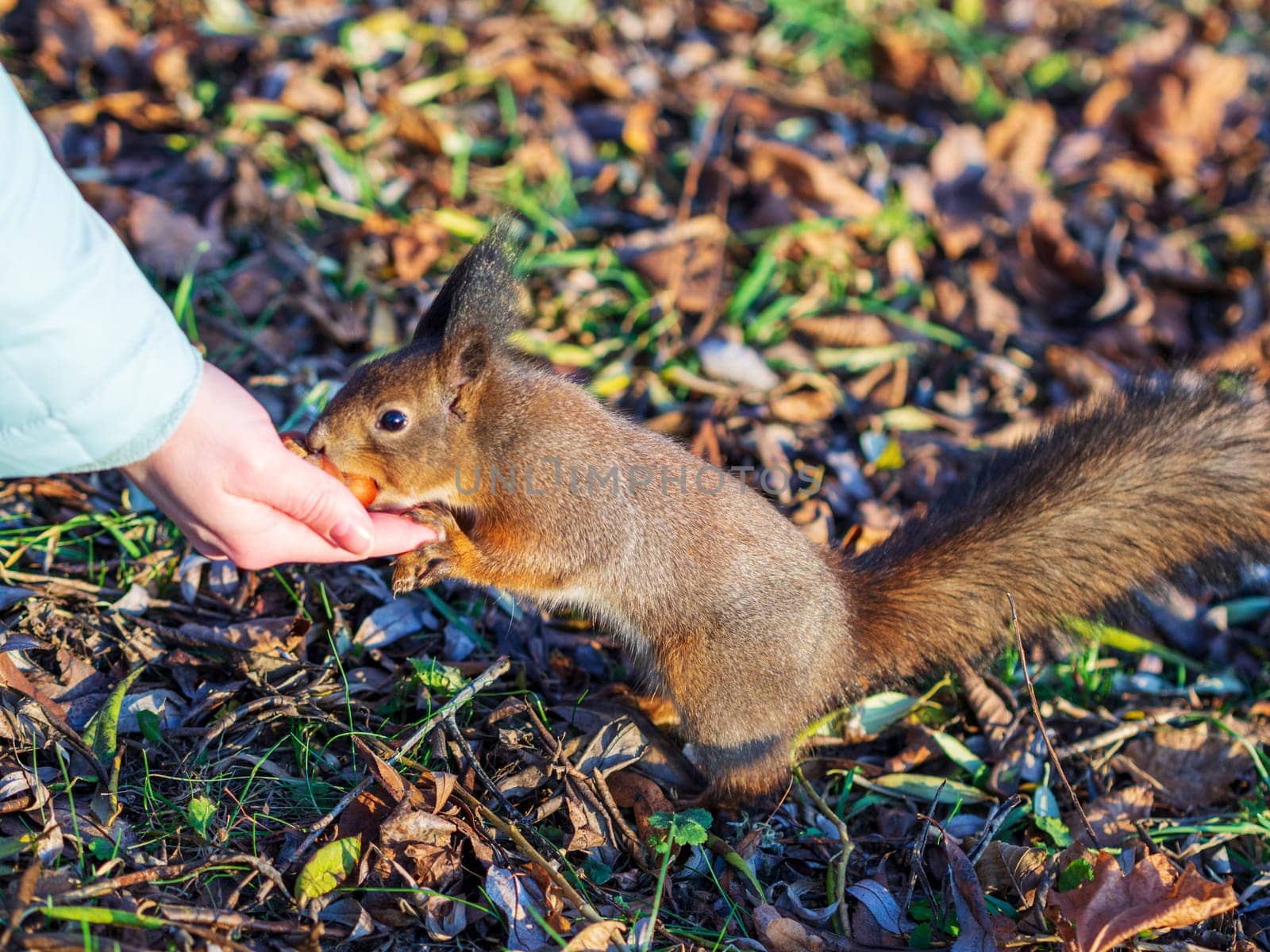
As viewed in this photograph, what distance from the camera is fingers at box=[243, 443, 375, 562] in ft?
8.03

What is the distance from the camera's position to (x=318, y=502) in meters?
2.56

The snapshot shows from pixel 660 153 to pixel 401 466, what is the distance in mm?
2892

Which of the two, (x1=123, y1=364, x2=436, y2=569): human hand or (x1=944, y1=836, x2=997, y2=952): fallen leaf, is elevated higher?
(x1=123, y1=364, x2=436, y2=569): human hand

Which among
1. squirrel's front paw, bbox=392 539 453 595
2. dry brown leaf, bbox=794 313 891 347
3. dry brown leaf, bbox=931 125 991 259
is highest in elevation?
dry brown leaf, bbox=931 125 991 259

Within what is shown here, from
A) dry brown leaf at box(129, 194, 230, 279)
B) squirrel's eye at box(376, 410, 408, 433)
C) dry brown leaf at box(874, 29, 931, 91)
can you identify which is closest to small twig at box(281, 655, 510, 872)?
squirrel's eye at box(376, 410, 408, 433)

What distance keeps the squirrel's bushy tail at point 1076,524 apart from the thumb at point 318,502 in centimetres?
153

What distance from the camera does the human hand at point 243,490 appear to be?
7.74 feet

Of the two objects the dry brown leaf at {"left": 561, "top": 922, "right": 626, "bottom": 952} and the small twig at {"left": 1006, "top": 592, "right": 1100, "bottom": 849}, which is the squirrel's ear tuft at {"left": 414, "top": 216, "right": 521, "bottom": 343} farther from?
the small twig at {"left": 1006, "top": 592, "right": 1100, "bottom": 849}

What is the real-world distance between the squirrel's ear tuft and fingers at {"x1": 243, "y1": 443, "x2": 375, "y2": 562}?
2.01 ft

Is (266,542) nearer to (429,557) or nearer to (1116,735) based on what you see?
(429,557)

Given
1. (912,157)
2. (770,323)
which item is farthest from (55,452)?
(912,157)

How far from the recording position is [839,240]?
4988 mm

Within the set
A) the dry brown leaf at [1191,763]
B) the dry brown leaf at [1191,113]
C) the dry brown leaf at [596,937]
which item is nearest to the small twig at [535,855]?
the dry brown leaf at [596,937]

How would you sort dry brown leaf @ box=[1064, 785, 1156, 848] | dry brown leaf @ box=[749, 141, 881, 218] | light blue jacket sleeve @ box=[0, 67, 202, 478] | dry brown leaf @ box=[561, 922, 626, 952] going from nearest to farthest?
light blue jacket sleeve @ box=[0, 67, 202, 478]
dry brown leaf @ box=[561, 922, 626, 952]
dry brown leaf @ box=[1064, 785, 1156, 848]
dry brown leaf @ box=[749, 141, 881, 218]
